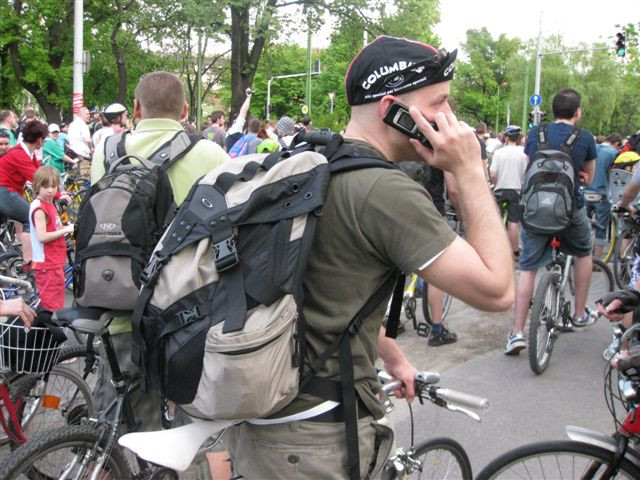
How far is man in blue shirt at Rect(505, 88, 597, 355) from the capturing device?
5.63 m

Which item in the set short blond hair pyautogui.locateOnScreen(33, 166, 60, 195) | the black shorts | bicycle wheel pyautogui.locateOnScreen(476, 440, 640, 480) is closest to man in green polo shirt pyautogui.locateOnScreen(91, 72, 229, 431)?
bicycle wheel pyautogui.locateOnScreen(476, 440, 640, 480)

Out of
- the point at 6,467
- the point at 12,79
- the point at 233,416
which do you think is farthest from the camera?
the point at 12,79

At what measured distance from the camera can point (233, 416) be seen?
64.5 inches

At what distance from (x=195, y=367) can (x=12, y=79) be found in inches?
1233

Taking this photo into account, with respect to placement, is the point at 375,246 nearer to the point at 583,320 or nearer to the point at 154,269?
the point at 154,269

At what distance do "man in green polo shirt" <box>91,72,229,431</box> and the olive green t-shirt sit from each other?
1445 millimetres

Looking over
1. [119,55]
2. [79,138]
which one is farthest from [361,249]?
[119,55]

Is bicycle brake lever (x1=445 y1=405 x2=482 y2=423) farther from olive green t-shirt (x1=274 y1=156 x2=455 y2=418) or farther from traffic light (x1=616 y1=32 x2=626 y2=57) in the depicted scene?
traffic light (x1=616 y1=32 x2=626 y2=57)

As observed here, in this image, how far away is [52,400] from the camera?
371 cm

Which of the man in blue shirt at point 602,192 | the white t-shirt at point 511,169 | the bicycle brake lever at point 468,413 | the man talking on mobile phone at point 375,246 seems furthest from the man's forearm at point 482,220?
the man in blue shirt at point 602,192

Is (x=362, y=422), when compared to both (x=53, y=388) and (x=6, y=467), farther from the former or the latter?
(x=53, y=388)

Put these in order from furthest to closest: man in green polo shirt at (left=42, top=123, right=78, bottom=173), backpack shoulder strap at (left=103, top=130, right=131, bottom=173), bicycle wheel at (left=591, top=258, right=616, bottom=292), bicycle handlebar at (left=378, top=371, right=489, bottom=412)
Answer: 1. man in green polo shirt at (left=42, top=123, right=78, bottom=173)
2. bicycle wheel at (left=591, top=258, right=616, bottom=292)
3. backpack shoulder strap at (left=103, top=130, right=131, bottom=173)
4. bicycle handlebar at (left=378, top=371, right=489, bottom=412)

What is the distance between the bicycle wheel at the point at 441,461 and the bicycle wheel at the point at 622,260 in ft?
19.6

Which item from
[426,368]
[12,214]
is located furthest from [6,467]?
[12,214]
